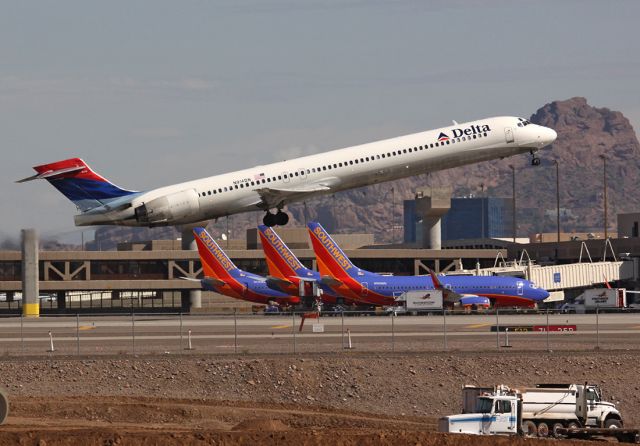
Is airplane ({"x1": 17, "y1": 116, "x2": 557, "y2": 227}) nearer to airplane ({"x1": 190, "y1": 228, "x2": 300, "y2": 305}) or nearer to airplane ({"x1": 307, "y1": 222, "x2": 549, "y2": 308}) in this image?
airplane ({"x1": 307, "y1": 222, "x2": 549, "y2": 308})

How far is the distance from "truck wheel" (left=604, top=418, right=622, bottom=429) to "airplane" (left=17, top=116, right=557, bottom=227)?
105 ft

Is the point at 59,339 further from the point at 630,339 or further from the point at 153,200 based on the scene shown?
the point at 630,339

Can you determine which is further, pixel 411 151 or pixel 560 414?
pixel 411 151

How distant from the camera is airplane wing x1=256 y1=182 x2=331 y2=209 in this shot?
77.1 m

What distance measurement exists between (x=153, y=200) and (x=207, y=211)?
3.41m

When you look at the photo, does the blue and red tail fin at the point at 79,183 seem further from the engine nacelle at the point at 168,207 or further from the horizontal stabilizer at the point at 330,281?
the horizontal stabilizer at the point at 330,281

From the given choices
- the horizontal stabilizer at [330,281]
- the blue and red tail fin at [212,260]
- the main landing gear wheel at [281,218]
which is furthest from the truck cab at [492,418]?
the blue and red tail fin at [212,260]

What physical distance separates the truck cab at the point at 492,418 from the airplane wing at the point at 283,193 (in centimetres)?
3399

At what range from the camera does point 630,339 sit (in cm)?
7206

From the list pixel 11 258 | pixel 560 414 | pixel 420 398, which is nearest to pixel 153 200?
pixel 420 398

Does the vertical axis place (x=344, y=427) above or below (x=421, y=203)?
below

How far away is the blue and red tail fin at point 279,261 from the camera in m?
113

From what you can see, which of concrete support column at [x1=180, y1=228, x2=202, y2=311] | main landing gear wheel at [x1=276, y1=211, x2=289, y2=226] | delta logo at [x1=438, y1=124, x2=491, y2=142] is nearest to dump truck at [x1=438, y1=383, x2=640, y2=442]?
delta logo at [x1=438, y1=124, x2=491, y2=142]

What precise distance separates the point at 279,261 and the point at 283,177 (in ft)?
118
